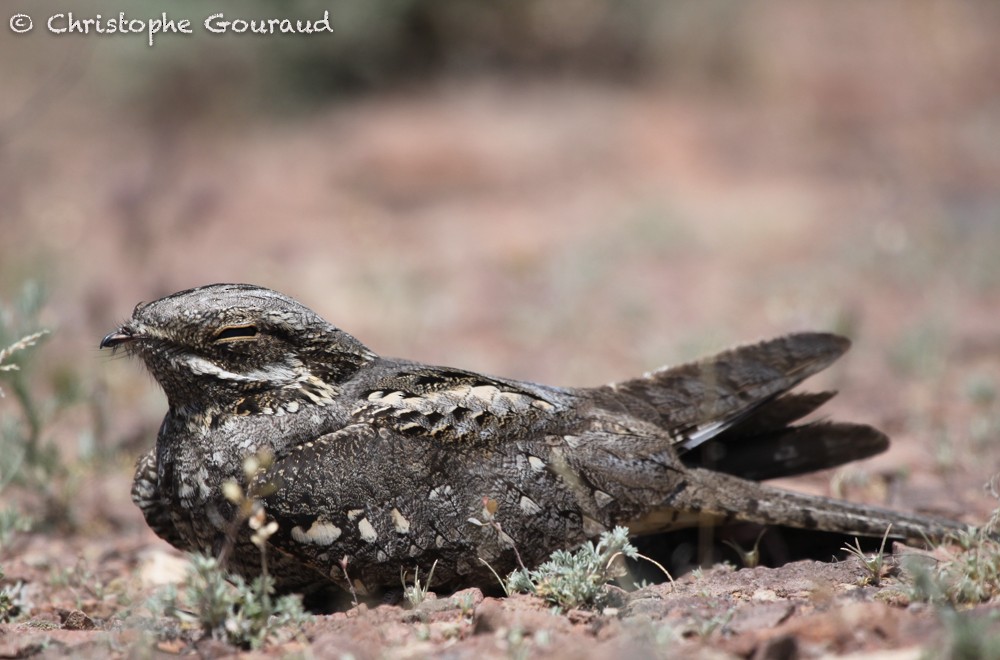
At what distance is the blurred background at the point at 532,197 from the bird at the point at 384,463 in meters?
1.12

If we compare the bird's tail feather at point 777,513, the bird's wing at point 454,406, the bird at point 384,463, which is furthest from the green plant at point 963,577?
the bird's wing at point 454,406

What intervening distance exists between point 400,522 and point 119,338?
1.12 metres

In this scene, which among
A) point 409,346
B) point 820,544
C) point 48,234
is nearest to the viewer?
point 820,544

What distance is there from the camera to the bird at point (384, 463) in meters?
3.19

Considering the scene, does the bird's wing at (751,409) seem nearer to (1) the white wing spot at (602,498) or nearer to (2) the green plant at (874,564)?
(1) the white wing spot at (602,498)

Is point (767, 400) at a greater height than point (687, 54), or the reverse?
point (687, 54)

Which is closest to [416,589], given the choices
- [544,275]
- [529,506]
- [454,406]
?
[529,506]

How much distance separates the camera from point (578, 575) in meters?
3.08

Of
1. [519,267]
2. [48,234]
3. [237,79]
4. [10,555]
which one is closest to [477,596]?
[10,555]

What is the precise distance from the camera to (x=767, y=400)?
3.90 meters

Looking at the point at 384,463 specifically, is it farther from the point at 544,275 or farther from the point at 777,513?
the point at 544,275

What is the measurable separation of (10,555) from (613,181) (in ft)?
→ 31.8

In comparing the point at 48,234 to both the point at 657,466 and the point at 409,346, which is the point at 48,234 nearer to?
the point at 409,346

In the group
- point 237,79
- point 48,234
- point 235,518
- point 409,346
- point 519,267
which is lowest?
point 235,518
